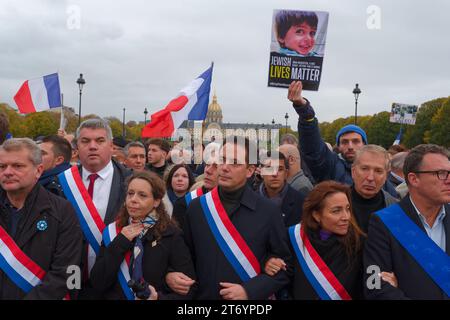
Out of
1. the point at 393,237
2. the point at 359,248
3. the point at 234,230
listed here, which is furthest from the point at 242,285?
the point at 393,237

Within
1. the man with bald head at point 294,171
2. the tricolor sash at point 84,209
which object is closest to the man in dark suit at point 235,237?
the tricolor sash at point 84,209

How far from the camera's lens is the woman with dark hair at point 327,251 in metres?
3.51

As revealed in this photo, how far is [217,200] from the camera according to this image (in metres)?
3.72

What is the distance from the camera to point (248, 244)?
→ 359cm

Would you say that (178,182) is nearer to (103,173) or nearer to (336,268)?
(103,173)

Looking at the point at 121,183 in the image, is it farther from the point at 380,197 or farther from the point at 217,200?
the point at 380,197

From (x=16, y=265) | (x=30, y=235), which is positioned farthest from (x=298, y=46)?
(x=16, y=265)

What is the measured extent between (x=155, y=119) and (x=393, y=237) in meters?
5.20

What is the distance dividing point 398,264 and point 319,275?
23.1 inches

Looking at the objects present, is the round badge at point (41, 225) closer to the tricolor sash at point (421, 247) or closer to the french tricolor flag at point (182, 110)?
the tricolor sash at point (421, 247)

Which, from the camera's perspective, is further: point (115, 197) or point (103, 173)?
point (103, 173)

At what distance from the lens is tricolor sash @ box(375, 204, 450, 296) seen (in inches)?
125
